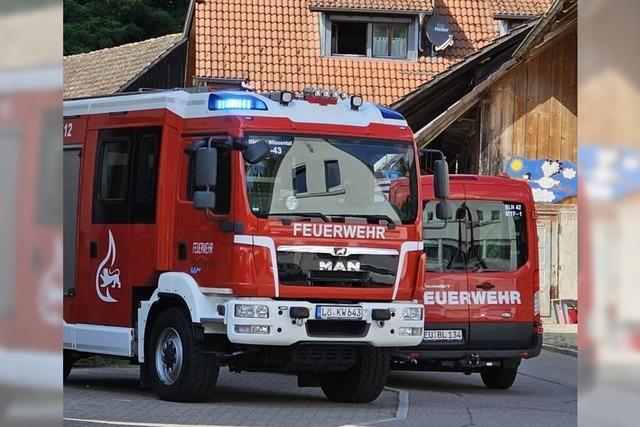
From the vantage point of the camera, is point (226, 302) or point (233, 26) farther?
point (233, 26)

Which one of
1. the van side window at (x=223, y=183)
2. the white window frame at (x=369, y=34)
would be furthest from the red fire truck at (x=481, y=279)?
the white window frame at (x=369, y=34)

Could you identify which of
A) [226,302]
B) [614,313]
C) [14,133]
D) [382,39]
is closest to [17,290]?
[14,133]

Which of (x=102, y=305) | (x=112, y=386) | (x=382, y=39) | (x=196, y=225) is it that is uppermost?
(x=382, y=39)

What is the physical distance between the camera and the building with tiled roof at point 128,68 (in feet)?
115

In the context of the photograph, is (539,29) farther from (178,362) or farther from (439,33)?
(178,362)

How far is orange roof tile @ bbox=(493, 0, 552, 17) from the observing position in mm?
33562

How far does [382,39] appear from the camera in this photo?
109 feet

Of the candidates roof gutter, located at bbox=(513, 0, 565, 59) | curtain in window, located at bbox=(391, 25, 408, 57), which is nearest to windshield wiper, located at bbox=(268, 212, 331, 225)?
roof gutter, located at bbox=(513, 0, 565, 59)

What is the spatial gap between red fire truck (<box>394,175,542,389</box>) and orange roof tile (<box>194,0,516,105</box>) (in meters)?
15.5

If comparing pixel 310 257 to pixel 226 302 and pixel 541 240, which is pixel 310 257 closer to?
pixel 226 302

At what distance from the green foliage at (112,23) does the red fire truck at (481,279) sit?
104 ft

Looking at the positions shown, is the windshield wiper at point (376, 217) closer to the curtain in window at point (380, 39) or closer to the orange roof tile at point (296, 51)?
the orange roof tile at point (296, 51)

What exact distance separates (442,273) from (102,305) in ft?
13.5

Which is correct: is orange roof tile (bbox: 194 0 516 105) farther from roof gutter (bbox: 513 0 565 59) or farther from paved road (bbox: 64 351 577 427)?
paved road (bbox: 64 351 577 427)
